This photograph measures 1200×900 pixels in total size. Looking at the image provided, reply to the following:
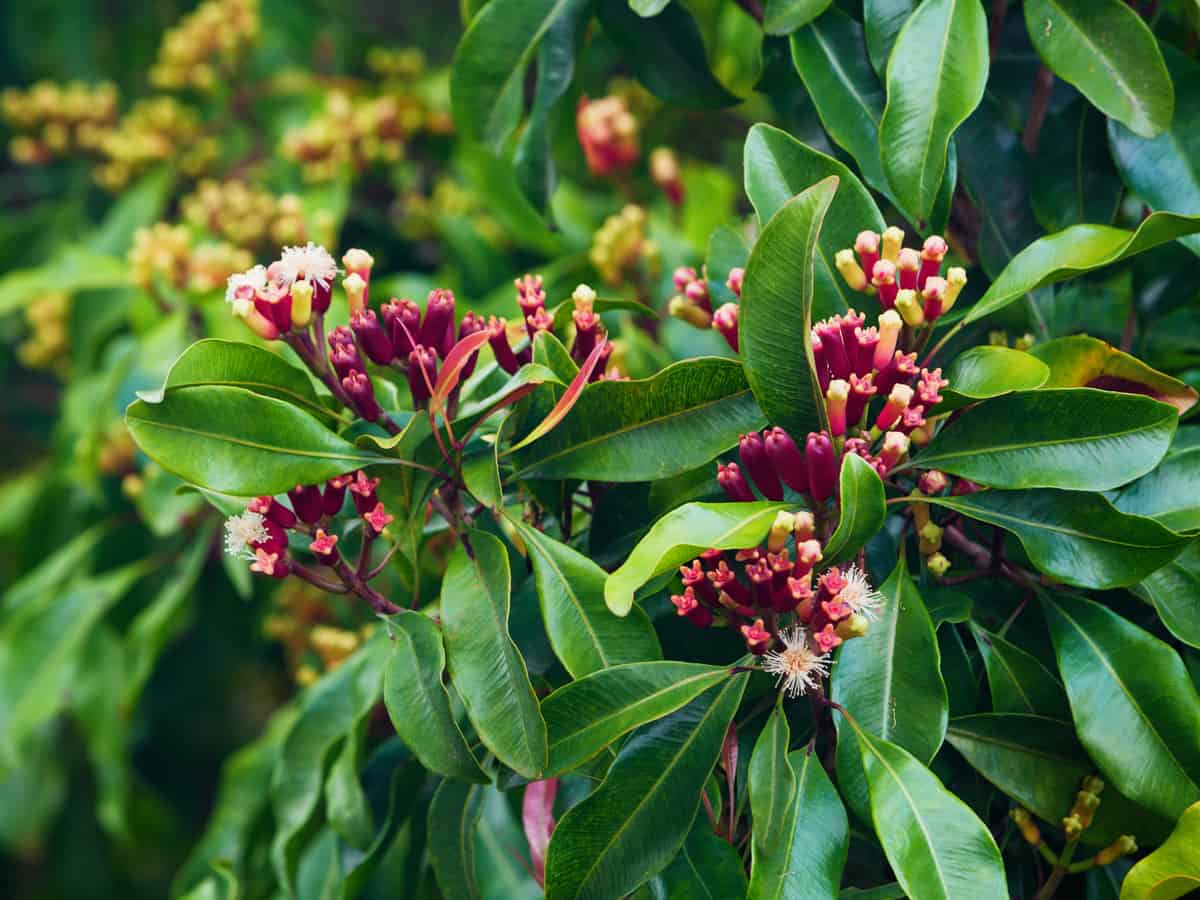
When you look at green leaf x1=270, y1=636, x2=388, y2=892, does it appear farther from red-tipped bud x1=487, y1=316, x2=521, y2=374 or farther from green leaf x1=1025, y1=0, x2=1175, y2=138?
green leaf x1=1025, y1=0, x2=1175, y2=138

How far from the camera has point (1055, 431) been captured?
2.19 ft

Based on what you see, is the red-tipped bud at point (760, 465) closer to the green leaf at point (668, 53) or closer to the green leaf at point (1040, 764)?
the green leaf at point (1040, 764)

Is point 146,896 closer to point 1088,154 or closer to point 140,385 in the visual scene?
point 140,385

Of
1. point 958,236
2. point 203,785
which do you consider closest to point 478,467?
point 958,236

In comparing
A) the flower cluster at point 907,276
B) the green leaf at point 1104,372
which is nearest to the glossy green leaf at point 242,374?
the flower cluster at point 907,276

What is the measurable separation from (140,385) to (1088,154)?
1.01 metres

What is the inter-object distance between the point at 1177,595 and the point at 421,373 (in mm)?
477

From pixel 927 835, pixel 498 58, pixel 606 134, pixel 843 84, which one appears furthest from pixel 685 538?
pixel 606 134

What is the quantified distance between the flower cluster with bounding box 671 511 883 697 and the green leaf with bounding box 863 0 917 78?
1.14 feet

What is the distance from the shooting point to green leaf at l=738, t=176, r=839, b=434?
0.62m

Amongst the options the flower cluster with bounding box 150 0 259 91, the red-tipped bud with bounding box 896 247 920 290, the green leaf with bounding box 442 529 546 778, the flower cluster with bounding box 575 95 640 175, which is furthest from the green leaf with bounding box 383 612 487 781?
the flower cluster with bounding box 150 0 259 91

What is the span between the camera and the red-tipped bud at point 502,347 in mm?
750

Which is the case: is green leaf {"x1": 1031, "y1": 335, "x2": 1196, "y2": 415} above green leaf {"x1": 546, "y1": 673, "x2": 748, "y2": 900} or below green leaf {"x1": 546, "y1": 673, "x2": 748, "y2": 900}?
above

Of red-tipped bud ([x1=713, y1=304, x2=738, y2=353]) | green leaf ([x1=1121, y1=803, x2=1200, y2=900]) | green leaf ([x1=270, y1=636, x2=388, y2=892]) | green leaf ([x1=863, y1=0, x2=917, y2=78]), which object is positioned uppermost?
green leaf ([x1=863, y1=0, x2=917, y2=78])
